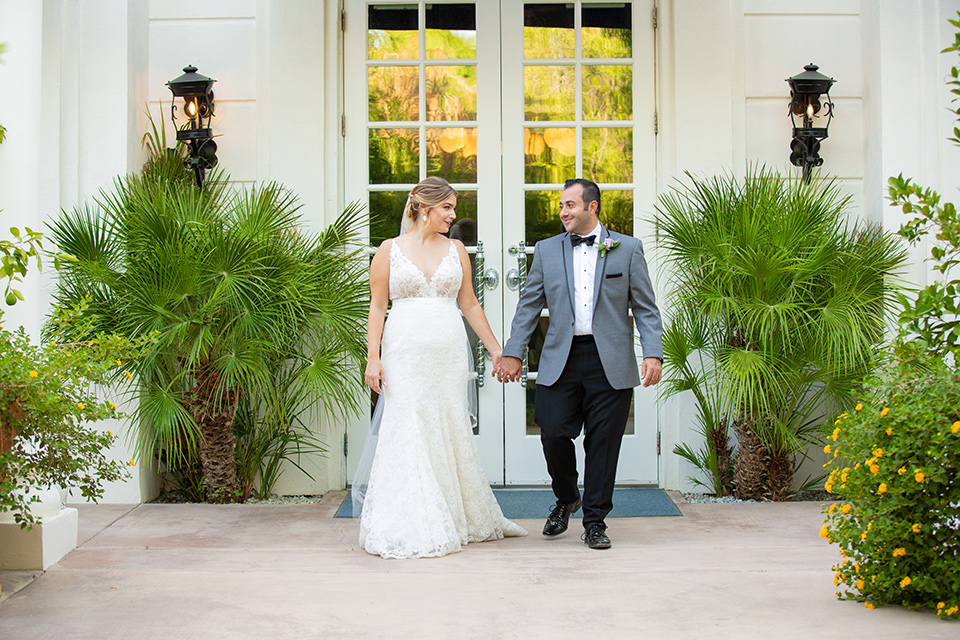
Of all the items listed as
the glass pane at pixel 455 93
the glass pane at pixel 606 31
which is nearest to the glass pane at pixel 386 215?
the glass pane at pixel 455 93

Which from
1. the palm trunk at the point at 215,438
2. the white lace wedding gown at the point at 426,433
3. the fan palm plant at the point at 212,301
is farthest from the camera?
the palm trunk at the point at 215,438

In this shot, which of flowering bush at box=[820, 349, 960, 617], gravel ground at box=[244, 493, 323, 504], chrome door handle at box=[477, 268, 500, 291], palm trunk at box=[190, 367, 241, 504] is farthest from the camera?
chrome door handle at box=[477, 268, 500, 291]

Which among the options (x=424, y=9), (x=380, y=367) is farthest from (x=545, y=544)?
(x=424, y=9)

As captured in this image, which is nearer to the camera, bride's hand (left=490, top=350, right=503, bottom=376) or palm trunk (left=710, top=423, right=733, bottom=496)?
bride's hand (left=490, top=350, right=503, bottom=376)

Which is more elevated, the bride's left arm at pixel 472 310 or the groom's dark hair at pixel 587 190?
the groom's dark hair at pixel 587 190

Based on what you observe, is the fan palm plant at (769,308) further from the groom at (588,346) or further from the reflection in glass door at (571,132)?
the groom at (588,346)

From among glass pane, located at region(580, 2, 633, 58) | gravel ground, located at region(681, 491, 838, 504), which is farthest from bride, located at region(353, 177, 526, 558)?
glass pane, located at region(580, 2, 633, 58)

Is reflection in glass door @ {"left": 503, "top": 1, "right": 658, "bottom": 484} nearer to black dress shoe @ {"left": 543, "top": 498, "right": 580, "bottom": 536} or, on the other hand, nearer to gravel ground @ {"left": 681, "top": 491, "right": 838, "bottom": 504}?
gravel ground @ {"left": 681, "top": 491, "right": 838, "bottom": 504}

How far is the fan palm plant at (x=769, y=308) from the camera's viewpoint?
4.88 m

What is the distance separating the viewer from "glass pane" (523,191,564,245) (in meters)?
5.77

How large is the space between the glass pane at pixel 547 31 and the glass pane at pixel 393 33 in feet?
2.31

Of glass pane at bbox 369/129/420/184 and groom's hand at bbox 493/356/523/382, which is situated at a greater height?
glass pane at bbox 369/129/420/184

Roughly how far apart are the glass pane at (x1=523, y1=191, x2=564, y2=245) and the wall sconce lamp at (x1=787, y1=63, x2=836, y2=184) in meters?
1.46

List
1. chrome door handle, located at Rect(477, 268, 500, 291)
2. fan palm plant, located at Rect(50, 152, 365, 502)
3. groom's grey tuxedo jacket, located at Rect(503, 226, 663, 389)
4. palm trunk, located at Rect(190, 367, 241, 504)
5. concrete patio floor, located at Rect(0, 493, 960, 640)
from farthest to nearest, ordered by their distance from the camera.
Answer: chrome door handle, located at Rect(477, 268, 500, 291), palm trunk, located at Rect(190, 367, 241, 504), fan palm plant, located at Rect(50, 152, 365, 502), groom's grey tuxedo jacket, located at Rect(503, 226, 663, 389), concrete patio floor, located at Rect(0, 493, 960, 640)
